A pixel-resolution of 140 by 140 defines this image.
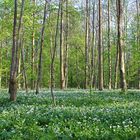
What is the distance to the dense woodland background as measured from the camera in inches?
905

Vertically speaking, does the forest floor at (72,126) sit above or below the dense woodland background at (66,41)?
below

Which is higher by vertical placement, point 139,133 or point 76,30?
→ point 76,30

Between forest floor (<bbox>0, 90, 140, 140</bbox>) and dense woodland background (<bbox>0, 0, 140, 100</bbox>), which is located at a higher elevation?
dense woodland background (<bbox>0, 0, 140, 100</bbox>)

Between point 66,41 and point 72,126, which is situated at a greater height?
point 66,41

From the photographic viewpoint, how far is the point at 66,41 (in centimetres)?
4216

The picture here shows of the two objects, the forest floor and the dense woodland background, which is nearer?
the forest floor

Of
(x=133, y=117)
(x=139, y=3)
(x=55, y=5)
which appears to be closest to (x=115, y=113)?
(x=133, y=117)

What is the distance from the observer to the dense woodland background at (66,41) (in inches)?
905

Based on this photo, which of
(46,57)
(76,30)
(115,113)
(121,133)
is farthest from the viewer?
(76,30)

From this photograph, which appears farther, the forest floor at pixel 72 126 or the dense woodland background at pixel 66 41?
the dense woodland background at pixel 66 41

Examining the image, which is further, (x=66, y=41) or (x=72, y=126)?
(x=66, y=41)

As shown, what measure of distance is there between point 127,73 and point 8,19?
3386 centimetres

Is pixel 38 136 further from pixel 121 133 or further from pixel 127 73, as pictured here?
pixel 127 73

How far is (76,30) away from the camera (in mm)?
56625
